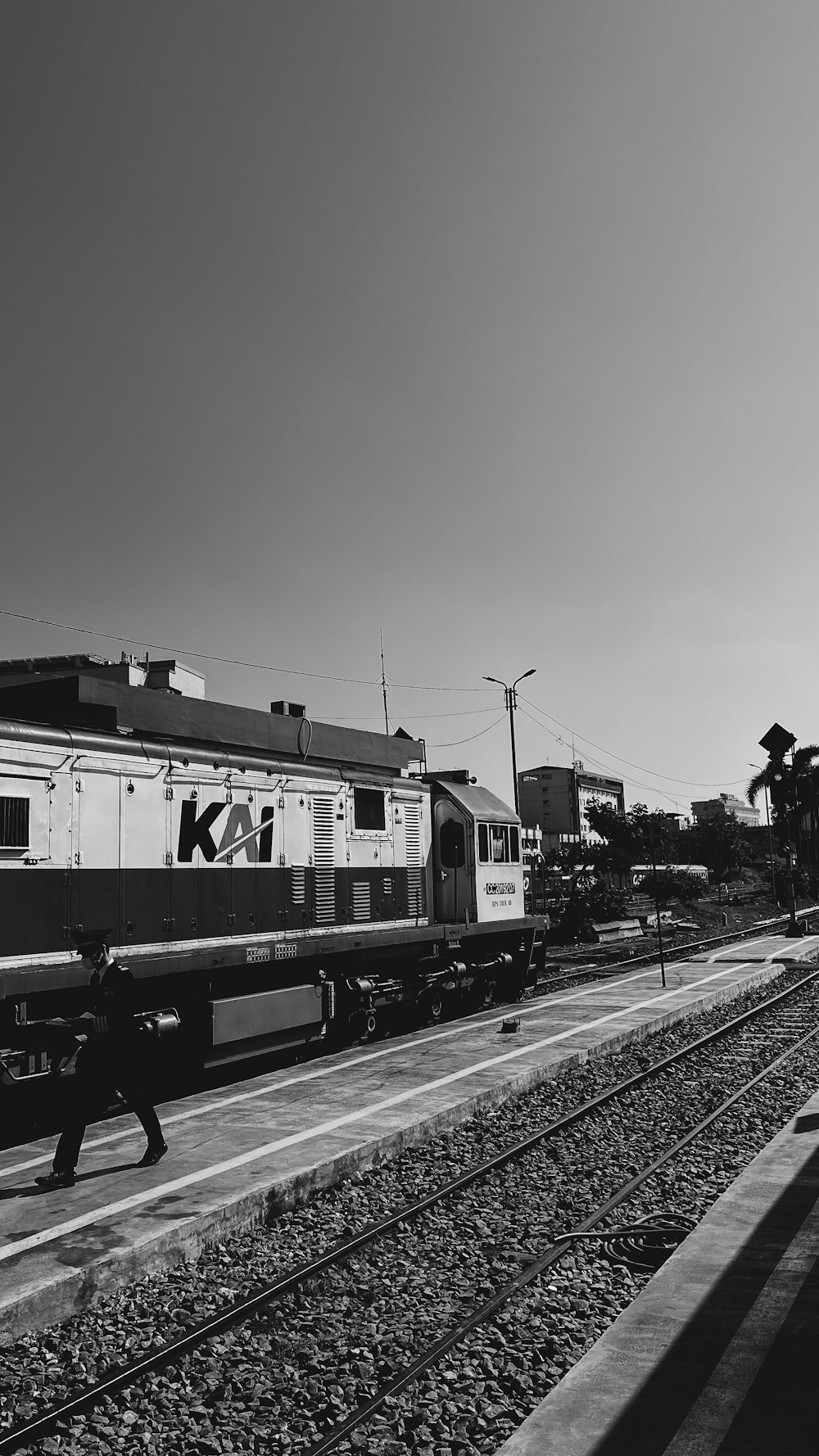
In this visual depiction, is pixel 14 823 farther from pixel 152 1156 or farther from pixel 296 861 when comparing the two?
pixel 296 861

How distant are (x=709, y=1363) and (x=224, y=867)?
814 centimetres

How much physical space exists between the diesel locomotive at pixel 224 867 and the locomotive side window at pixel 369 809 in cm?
3

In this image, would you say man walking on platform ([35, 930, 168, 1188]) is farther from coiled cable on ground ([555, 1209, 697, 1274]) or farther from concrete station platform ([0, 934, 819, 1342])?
coiled cable on ground ([555, 1209, 697, 1274])

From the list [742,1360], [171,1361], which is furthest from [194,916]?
[742,1360]

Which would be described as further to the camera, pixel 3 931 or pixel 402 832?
pixel 402 832

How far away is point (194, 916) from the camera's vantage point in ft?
37.3

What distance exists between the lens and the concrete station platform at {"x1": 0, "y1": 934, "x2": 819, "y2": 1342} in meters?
6.29

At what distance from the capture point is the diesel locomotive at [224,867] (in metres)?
9.43

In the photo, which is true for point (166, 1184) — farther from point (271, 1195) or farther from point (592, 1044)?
point (592, 1044)

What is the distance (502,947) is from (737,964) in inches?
314

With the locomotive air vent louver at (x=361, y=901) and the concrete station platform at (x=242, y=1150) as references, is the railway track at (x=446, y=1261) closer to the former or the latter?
the concrete station platform at (x=242, y=1150)

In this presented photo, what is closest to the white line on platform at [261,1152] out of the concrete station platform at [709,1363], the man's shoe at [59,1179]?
the man's shoe at [59,1179]

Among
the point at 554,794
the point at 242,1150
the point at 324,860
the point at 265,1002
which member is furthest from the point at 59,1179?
the point at 554,794

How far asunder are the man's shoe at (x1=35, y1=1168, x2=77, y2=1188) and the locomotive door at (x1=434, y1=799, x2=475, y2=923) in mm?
9715
